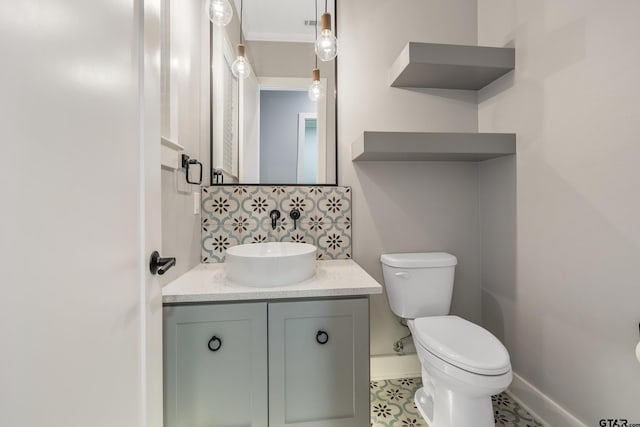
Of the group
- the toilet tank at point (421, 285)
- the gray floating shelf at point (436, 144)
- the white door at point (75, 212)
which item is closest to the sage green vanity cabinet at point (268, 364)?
the white door at point (75, 212)

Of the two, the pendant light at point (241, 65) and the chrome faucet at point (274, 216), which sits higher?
the pendant light at point (241, 65)

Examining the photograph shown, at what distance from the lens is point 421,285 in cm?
149

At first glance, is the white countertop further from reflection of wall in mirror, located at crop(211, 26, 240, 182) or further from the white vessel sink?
reflection of wall in mirror, located at crop(211, 26, 240, 182)

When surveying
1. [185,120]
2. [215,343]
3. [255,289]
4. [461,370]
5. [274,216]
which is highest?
[185,120]

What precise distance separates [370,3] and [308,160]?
41.2 inches

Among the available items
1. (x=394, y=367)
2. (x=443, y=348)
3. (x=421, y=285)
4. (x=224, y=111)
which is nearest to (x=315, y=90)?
(x=224, y=111)

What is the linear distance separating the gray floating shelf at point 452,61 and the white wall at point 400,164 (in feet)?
0.60

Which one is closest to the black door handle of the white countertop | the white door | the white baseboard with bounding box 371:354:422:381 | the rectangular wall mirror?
the white door

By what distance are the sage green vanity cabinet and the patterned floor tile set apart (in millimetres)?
385

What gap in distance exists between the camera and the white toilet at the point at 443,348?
1041mm

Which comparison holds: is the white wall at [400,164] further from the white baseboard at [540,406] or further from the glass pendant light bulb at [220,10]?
the glass pendant light bulb at [220,10]

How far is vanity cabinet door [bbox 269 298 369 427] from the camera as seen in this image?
40.6 inches

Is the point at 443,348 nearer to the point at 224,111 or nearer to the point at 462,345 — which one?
the point at 462,345

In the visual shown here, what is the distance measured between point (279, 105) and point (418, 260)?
1.23 m
